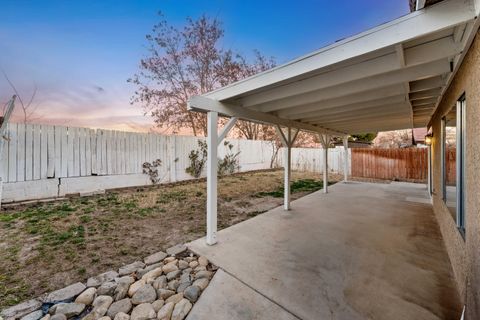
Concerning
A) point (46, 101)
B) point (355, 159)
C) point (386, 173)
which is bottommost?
point (386, 173)

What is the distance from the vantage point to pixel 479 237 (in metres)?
1.36

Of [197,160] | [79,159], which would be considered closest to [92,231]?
[79,159]

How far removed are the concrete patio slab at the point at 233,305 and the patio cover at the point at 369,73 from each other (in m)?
1.10

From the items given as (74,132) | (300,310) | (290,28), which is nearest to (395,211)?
(300,310)

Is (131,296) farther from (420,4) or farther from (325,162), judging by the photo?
(325,162)

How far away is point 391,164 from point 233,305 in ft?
39.9

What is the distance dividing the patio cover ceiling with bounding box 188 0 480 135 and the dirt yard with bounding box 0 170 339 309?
2.45 meters

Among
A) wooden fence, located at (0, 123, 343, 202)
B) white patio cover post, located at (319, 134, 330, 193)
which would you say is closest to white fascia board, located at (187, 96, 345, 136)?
white patio cover post, located at (319, 134, 330, 193)

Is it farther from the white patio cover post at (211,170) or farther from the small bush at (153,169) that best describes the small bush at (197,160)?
the white patio cover post at (211,170)

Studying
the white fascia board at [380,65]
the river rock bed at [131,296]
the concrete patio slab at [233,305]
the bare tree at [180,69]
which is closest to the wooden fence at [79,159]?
the bare tree at [180,69]

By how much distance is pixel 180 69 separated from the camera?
10984mm

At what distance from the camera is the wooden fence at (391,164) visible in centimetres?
996

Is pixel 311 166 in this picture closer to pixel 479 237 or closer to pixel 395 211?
pixel 395 211

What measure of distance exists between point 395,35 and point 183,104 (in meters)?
10.6
